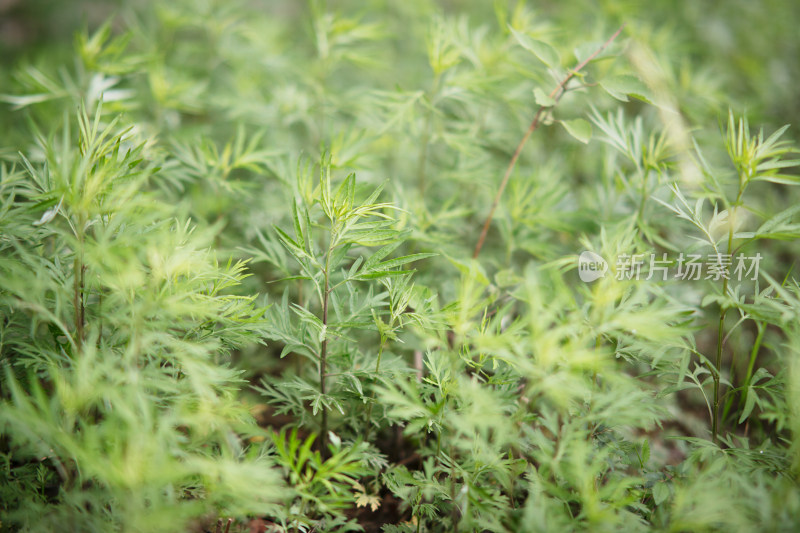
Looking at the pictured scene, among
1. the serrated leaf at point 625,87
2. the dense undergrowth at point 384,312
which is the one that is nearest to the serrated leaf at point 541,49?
the dense undergrowth at point 384,312

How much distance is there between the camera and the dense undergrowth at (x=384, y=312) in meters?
1.02

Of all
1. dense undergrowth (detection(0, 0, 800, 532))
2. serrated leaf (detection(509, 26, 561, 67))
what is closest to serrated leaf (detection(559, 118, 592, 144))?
dense undergrowth (detection(0, 0, 800, 532))

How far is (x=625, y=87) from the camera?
1387mm

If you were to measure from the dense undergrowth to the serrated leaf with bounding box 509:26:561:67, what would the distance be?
10 millimetres

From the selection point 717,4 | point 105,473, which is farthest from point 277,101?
point 717,4

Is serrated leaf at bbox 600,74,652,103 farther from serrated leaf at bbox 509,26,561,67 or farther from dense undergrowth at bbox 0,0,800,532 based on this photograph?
serrated leaf at bbox 509,26,561,67

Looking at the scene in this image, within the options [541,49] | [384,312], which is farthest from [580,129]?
[384,312]

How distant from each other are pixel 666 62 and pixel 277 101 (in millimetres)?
1764

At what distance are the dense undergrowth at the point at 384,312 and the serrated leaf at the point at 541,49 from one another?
1 cm

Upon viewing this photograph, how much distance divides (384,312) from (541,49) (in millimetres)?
944

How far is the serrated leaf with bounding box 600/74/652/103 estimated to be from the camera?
1370mm

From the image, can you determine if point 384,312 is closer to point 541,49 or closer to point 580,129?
point 580,129

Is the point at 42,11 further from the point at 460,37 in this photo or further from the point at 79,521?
the point at 79,521

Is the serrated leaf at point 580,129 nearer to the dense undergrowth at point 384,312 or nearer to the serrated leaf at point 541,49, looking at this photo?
the dense undergrowth at point 384,312
